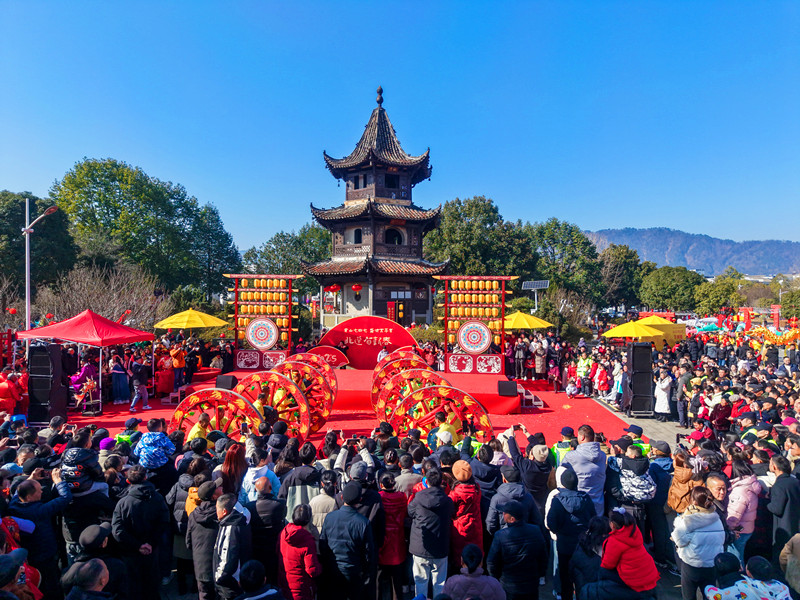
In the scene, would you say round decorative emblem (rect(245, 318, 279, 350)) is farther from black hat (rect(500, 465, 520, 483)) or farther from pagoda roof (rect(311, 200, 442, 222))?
pagoda roof (rect(311, 200, 442, 222))

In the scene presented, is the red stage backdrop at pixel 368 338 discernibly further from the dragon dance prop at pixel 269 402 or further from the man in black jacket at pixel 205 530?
the man in black jacket at pixel 205 530

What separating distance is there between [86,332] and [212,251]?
34739 millimetres

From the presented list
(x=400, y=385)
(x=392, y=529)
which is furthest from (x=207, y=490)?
(x=400, y=385)

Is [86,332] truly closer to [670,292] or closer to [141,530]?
[141,530]

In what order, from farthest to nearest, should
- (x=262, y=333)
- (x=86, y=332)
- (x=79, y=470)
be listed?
1. (x=262, y=333)
2. (x=86, y=332)
3. (x=79, y=470)

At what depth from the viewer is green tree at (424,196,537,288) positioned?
39594 mm

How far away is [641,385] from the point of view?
42.7ft

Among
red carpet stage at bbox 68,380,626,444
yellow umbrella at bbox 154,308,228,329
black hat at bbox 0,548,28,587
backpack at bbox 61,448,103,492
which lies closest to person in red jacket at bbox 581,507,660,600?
black hat at bbox 0,548,28,587

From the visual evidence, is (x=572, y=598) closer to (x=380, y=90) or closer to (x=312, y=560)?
(x=312, y=560)

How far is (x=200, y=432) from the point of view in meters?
6.70

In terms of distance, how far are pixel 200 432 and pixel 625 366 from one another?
1234 centimetres

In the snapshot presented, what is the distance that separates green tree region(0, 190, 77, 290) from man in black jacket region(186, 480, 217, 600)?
2755 cm

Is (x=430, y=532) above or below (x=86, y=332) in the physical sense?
below

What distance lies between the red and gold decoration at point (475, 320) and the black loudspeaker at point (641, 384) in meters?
3.61
